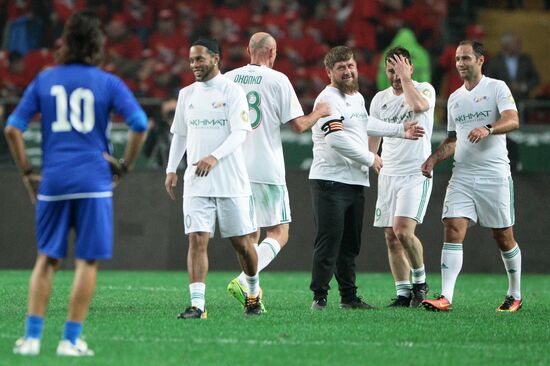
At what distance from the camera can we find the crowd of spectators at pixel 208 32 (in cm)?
2034

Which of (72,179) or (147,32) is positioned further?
(147,32)

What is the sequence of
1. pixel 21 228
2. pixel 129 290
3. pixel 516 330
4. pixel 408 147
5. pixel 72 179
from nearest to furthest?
pixel 72 179, pixel 516 330, pixel 408 147, pixel 129 290, pixel 21 228

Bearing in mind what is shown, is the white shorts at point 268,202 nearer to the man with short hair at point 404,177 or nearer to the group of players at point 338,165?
the group of players at point 338,165

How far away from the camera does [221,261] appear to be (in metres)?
16.3

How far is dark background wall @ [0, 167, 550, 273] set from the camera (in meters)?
16.1

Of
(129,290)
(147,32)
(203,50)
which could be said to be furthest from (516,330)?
(147,32)

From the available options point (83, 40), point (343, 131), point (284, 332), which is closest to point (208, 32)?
point (343, 131)

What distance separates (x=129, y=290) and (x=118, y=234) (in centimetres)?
394

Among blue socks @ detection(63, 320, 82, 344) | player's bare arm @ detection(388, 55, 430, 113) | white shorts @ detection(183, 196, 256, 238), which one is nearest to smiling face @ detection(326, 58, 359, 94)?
player's bare arm @ detection(388, 55, 430, 113)

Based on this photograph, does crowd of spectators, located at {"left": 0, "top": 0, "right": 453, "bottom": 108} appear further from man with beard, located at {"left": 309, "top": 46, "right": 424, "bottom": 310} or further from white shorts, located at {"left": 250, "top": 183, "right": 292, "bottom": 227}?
white shorts, located at {"left": 250, "top": 183, "right": 292, "bottom": 227}

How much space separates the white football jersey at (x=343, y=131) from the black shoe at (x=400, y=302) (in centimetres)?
118

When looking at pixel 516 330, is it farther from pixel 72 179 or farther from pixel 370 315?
pixel 72 179

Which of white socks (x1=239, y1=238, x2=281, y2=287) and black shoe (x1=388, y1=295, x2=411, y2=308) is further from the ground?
white socks (x1=239, y1=238, x2=281, y2=287)

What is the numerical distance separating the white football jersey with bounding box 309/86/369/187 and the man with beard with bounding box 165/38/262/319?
1.41m
